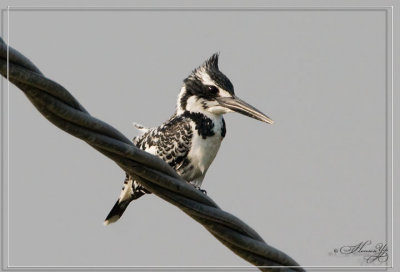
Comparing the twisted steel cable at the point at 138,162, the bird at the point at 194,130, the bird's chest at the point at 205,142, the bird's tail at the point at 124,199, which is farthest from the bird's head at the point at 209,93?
the twisted steel cable at the point at 138,162

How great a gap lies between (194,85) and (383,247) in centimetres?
208

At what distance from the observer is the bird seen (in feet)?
15.7

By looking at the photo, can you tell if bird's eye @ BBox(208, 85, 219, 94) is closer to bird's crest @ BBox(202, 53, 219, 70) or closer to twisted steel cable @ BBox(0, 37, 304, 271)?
bird's crest @ BBox(202, 53, 219, 70)

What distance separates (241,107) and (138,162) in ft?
7.99

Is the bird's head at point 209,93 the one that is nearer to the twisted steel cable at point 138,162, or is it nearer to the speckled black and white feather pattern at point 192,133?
the speckled black and white feather pattern at point 192,133

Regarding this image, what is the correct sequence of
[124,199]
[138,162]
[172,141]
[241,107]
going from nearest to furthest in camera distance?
1. [138,162]
2. [241,107]
3. [172,141]
4. [124,199]

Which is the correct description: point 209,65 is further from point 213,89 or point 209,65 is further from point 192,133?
point 192,133

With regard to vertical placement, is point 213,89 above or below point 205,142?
above

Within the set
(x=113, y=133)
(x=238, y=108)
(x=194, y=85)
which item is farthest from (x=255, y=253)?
(x=194, y=85)

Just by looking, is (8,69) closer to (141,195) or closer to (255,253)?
(255,253)

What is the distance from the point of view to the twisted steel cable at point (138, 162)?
6.80 feet

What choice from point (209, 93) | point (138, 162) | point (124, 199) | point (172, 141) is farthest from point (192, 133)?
point (138, 162)

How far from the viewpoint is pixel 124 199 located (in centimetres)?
505

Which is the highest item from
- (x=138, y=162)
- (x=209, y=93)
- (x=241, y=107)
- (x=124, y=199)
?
(x=209, y=93)
